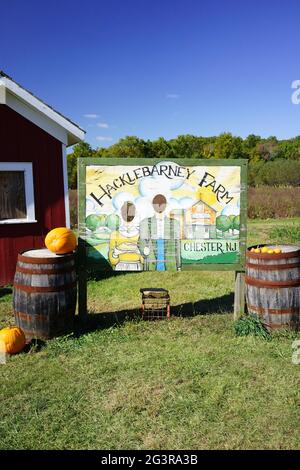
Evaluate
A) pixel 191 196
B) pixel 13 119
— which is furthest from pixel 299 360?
pixel 13 119

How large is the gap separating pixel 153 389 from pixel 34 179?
5908 mm

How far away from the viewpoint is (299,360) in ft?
14.7

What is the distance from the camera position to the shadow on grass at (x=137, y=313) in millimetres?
6199

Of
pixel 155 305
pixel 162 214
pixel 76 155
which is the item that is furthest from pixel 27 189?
pixel 76 155

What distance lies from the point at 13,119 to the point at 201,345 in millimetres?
5962

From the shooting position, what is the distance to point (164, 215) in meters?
6.11

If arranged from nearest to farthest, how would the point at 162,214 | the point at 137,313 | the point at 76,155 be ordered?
the point at 162,214, the point at 137,313, the point at 76,155

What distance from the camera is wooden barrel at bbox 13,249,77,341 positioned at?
Answer: 18.0 ft

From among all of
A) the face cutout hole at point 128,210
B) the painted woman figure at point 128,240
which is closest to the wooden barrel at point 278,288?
the painted woman figure at point 128,240

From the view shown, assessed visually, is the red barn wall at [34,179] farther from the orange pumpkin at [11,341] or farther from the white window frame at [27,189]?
the orange pumpkin at [11,341]

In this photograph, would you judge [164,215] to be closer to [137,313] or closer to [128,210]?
[128,210]

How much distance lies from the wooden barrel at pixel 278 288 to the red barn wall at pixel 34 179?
5.00 metres

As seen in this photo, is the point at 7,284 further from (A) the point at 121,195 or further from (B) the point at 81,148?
(B) the point at 81,148

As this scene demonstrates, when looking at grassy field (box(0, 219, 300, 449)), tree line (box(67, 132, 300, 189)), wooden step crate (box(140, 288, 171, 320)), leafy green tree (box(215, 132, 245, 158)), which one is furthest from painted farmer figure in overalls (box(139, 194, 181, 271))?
leafy green tree (box(215, 132, 245, 158))
